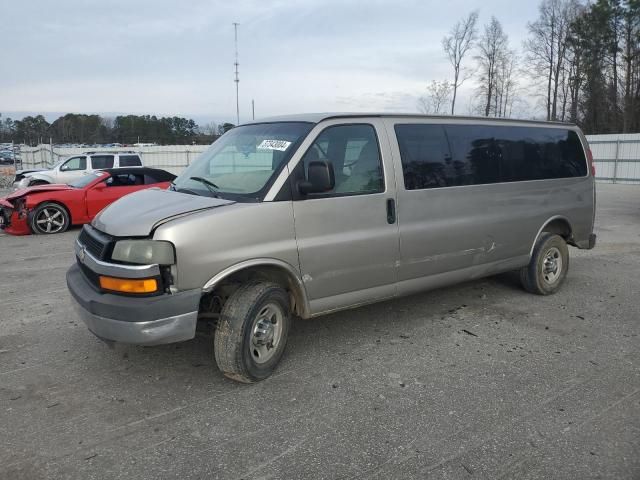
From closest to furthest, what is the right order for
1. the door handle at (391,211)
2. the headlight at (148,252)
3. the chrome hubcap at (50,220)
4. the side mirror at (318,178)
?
1. the headlight at (148,252)
2. the side mirror at (318,178)
3. the door handle at (391,211)
4. the chrome hubcap at (50,220)

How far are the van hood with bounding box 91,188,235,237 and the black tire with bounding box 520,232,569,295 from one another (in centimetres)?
384

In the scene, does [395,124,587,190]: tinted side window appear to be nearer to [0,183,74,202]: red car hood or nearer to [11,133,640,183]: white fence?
[0,183,74,202]: red car hood

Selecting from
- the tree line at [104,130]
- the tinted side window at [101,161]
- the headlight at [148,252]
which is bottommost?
the headlight at [148,252]

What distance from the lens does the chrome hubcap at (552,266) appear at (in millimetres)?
6188

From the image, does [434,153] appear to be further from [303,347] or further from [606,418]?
[606,418]

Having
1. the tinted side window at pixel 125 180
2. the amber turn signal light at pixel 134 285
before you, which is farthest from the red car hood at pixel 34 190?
the amber turn signal light at pixel 134 285

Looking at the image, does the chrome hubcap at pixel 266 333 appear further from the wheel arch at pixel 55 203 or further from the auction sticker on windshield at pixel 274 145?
the wheel arch at pixel 55 203

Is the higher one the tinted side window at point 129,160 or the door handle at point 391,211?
the tinted side window at point 129,160

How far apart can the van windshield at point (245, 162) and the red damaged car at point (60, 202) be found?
634cm

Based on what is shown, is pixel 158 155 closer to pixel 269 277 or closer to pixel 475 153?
pixel 475 153

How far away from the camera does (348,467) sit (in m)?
2.90

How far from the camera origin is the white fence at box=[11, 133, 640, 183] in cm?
2533

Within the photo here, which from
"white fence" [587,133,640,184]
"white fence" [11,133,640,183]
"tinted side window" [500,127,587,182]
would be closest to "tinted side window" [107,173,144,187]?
"tinted side window" [500,127,587,182]

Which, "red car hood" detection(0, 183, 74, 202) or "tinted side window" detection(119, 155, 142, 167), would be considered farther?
"tinted side window" detection(119, 155, 142, 167)
